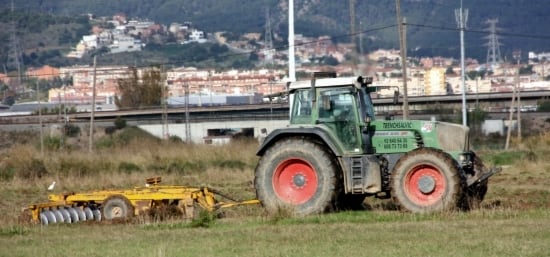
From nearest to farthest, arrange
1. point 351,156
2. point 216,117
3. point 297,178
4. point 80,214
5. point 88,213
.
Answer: point 351,156, point 297,178, point 80,214, point 88,213, point 216,117

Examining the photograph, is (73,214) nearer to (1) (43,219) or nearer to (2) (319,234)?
(1) (43,219)

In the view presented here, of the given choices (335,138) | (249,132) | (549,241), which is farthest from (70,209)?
(249,132)

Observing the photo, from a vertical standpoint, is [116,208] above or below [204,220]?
above

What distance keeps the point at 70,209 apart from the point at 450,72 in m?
127

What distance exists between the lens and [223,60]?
648 feet

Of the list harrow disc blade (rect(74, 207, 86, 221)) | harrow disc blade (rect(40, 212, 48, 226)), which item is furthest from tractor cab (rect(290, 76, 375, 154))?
harrow disc blade (rect(40, 212, 48, 226))

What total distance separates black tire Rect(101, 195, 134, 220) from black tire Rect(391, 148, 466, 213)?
4.85 meters

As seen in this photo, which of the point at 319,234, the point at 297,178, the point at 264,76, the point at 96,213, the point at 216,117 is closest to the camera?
the point at 319,234

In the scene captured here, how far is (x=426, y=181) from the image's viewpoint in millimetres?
19766

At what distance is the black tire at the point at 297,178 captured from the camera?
20.1 m

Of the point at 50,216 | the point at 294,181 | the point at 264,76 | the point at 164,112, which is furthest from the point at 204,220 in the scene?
the point at 264,76

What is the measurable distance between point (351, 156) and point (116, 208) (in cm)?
446

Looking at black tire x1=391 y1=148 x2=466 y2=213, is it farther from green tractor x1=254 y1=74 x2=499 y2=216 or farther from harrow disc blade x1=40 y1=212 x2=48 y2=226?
harrow disc blade x1=40 y1=212 x2=48 y2=226

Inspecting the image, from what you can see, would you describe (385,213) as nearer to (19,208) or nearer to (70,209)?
(70,209)
